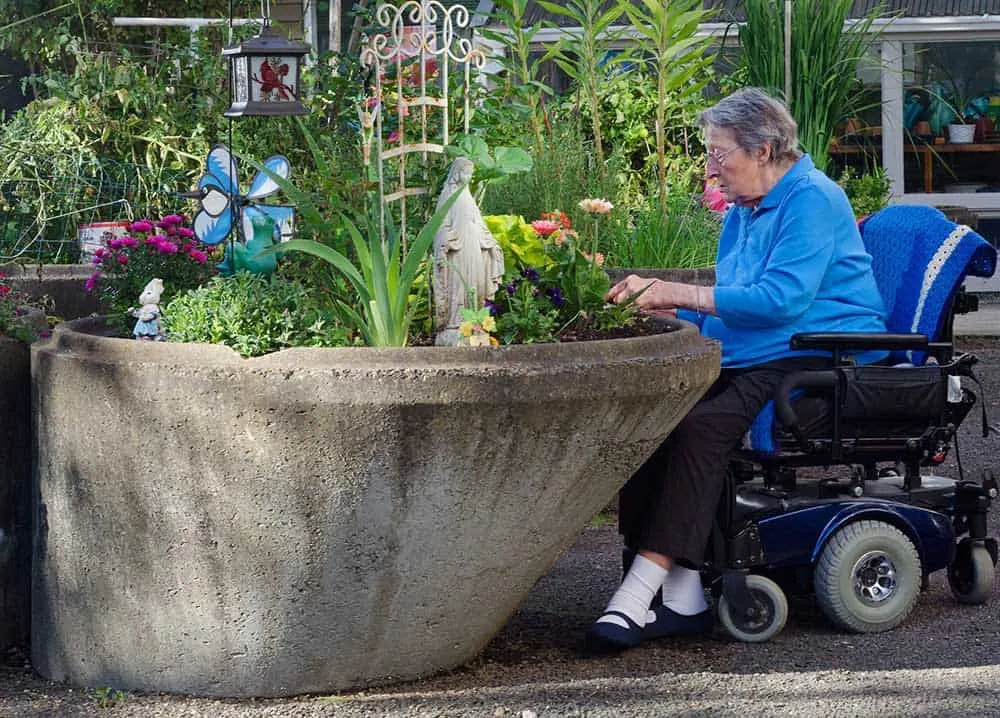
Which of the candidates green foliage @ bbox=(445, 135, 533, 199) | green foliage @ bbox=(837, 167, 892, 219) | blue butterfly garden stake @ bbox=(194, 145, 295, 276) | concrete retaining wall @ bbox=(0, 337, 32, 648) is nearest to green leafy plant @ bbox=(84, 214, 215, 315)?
blue butterfly garden stake @ bbox=(194, 145, 295, 276)

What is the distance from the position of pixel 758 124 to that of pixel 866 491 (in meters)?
1.07

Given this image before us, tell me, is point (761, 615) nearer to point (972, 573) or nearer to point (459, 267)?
point (972, 573)

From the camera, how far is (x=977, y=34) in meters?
11.6

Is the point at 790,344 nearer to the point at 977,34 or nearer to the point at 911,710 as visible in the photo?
the point at 911,710

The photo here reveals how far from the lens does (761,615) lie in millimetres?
4133

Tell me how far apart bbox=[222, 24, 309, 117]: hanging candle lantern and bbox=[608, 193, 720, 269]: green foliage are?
2.13 meters

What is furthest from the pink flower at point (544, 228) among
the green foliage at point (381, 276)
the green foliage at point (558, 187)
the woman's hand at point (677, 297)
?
the green foliage at point (558, 187)

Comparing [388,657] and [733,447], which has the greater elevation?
[733,447]

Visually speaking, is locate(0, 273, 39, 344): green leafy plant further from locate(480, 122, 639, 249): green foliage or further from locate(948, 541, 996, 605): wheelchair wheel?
locate(948, 541, 996, 605): wheelchair wheel

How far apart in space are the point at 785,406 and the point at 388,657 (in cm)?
126

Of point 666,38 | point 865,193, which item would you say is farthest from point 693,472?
point 865,193

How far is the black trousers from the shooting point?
4.01 meters

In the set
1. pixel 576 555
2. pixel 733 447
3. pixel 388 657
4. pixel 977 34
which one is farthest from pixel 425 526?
pixel 977 34

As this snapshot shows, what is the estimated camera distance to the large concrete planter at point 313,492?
3293mm
